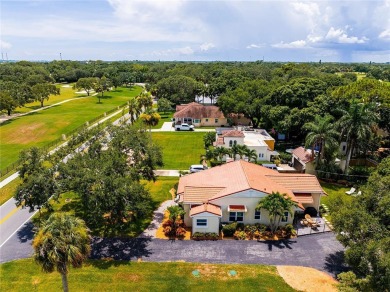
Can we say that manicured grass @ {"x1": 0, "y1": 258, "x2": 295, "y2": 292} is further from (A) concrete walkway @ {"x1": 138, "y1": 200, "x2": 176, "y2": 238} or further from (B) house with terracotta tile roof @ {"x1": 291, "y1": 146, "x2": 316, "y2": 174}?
(B) house with terracotta tile roof @ {"x1": 291, "y1": 146, "x2": 316, "y2": 174}

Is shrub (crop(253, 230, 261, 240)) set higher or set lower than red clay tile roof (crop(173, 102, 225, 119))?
lower

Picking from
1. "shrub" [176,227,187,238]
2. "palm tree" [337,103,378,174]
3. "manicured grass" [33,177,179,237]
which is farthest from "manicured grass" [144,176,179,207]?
"palm tree" [337,103,378,174]

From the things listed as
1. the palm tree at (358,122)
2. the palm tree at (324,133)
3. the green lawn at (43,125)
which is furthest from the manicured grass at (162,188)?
the green lawn at (43,125)

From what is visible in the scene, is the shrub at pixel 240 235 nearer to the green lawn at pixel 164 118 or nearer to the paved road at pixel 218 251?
the paved road at pixel 218 251

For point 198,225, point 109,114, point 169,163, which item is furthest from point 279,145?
point 109,114

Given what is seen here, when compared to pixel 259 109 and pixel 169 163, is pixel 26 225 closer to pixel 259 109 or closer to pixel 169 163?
pixel 169 163

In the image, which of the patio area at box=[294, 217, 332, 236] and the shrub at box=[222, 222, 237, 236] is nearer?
the shrub at box=[222, 222, 237, 236]

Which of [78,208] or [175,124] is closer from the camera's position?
[78,208]

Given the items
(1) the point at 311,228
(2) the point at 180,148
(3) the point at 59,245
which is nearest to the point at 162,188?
(2) the point at 180,148
